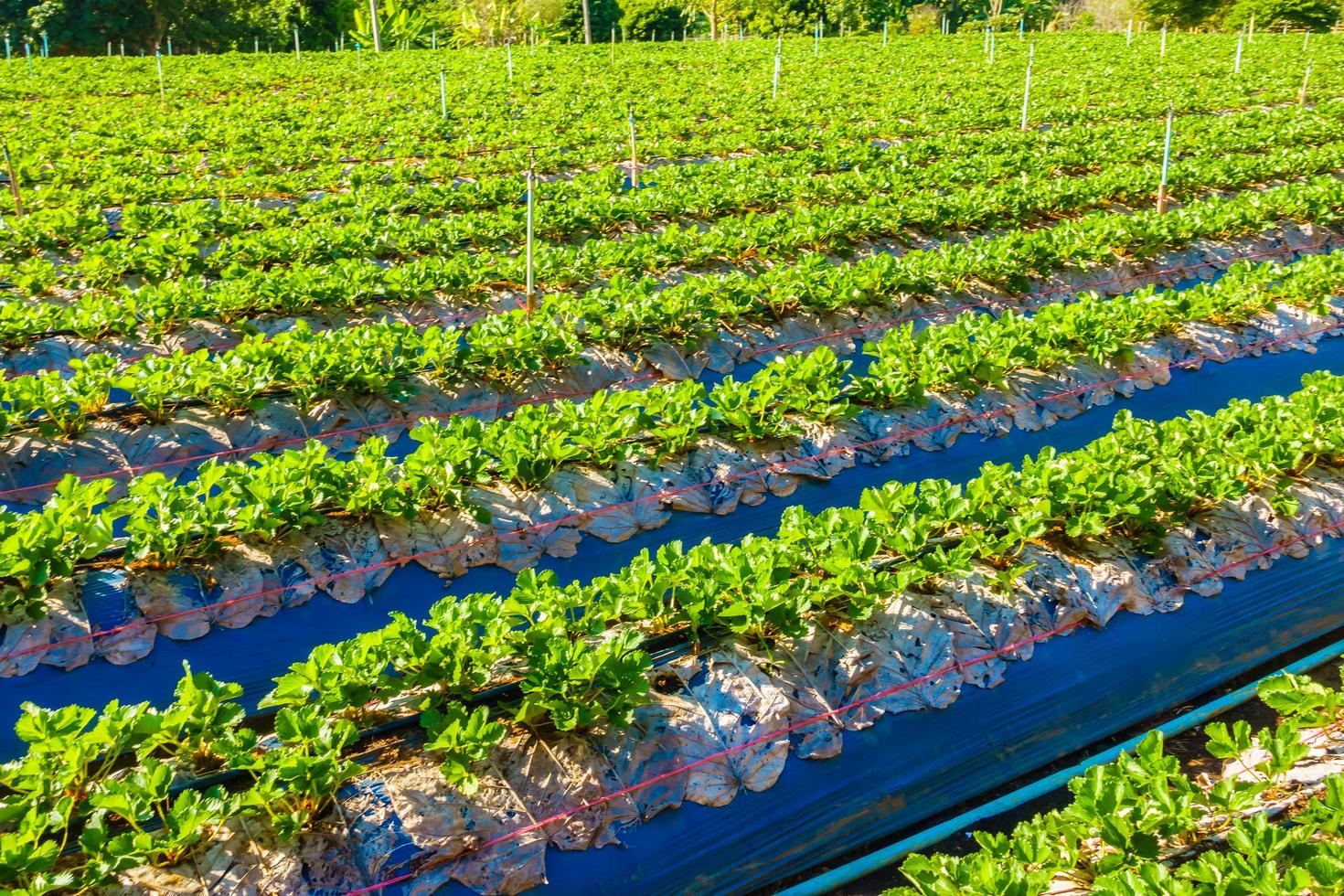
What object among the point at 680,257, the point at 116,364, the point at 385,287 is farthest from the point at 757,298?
the point at 116,364

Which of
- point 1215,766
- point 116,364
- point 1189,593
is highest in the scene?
point 116,364

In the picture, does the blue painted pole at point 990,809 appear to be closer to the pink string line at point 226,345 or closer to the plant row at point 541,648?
the plant row at point 541,648

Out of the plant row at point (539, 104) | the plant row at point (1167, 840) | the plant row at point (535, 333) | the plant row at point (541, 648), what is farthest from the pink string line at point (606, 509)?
the plant row at point (539, 104)

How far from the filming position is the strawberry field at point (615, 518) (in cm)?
407

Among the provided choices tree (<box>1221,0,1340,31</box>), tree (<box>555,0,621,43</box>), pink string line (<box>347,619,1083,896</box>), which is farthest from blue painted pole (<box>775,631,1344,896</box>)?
tree (<box>1221,0,1340,31</box>)

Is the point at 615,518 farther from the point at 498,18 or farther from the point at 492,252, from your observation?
the point at 498,18

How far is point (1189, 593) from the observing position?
18.6 ft

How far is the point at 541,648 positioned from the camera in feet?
14.9

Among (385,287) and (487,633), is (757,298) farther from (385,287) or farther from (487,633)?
(487,633)

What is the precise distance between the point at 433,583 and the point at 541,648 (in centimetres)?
151

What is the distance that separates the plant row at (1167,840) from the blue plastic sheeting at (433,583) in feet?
9.89

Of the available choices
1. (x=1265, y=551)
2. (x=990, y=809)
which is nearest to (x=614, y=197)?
(x=1265, y=551)

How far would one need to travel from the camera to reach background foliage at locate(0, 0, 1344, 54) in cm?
3797

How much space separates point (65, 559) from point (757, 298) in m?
6.22
